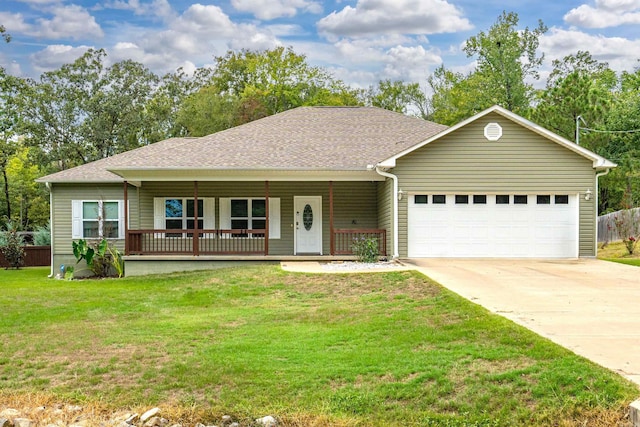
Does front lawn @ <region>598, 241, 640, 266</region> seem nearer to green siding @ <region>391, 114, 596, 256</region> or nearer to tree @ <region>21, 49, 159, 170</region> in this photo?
green siding @ <region>391, 114, 596, 256</region>

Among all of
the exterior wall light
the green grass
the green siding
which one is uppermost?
the green siding

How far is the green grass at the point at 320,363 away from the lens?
5.99m

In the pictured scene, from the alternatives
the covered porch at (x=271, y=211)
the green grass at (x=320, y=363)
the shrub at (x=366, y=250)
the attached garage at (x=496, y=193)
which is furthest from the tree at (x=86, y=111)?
the green grass at (x=320, y=363)

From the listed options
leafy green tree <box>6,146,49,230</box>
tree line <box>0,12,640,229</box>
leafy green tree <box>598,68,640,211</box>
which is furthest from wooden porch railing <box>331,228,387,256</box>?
leafy green tree <box>6,146,49,230</box>

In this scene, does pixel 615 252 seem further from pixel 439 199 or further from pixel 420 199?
pixel 420 199

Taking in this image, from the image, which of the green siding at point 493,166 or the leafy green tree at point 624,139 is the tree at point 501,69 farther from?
the green siding at point 493,166

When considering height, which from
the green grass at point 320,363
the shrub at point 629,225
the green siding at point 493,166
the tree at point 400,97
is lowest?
the green grass at point 320,363

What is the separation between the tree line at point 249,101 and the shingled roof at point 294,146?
1129 centimetres

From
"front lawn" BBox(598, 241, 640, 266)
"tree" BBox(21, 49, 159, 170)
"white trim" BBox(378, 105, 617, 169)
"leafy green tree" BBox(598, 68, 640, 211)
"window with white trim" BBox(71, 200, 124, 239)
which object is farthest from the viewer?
"tree" BBox(21, 49, 159, 170)

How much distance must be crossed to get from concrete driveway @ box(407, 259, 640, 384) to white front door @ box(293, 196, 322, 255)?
13.3ft

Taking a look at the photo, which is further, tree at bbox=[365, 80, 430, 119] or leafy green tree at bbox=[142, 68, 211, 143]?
tree at bbox=[365, 80, 430, 119]

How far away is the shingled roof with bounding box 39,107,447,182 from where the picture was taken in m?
18.3

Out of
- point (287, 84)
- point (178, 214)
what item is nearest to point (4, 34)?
point (178, 214)

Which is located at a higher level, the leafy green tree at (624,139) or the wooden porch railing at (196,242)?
the leafy green tree at (624,139)
